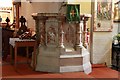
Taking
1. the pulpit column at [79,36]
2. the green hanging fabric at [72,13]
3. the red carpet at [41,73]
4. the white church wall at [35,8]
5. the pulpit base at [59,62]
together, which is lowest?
the red carpet at [41,73]

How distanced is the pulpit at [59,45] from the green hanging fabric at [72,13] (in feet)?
0.45

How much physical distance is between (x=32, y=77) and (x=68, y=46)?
43.8 inches

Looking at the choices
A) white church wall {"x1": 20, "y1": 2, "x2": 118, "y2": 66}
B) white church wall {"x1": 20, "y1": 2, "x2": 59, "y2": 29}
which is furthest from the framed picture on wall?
white church wall {"x1": 20, "y1": 2, "x2": 59, "y2": 29}

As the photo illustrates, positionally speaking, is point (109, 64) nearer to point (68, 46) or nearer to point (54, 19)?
point (68, 46)

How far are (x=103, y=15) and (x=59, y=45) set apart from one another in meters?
1.93

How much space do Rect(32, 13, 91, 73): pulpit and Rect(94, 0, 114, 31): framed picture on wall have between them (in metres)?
1.30

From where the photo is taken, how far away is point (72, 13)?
17.3 feet

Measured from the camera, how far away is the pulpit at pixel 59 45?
17.6 feet

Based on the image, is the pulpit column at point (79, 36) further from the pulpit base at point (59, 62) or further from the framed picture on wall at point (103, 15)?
the framed picture on wall at point (103, 15)

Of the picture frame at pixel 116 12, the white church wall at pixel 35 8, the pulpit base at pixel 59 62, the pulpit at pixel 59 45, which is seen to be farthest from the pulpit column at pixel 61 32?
the picture frame at pixel 116 12

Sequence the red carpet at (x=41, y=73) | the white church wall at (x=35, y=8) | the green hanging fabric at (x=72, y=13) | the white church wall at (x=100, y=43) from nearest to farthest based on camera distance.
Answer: the red carpet at (x=41, y=73) → the green hanging fabric at (x=72, y=13) → the white church wall at (x=100, y=43) → the white church wall at (x=35, y=8)

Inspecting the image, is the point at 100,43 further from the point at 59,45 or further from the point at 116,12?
the point at 59,45

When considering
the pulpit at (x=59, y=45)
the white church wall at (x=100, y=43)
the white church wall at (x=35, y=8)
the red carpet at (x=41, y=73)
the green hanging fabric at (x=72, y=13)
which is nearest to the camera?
the red carpet at (x=41, y=73)

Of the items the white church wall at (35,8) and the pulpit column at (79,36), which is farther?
the white church wall at (35,8)
